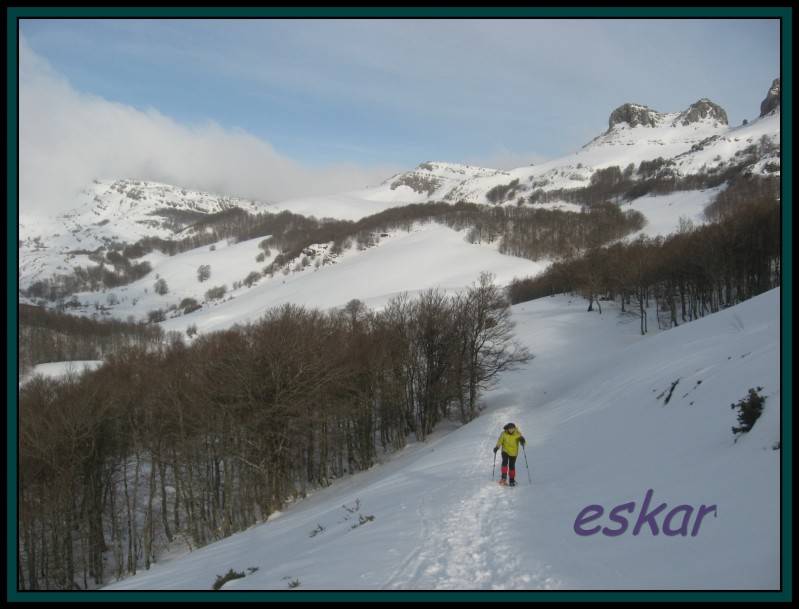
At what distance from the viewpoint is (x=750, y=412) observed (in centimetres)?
942

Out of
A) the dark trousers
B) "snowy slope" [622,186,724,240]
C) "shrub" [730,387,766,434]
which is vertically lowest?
the dark trousers

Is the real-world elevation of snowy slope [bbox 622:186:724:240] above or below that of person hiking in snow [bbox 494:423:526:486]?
above

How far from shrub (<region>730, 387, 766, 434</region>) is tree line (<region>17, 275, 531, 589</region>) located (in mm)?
22112

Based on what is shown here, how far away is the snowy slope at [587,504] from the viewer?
6641 millimetres

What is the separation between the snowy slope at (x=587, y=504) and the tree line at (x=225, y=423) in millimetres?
11048

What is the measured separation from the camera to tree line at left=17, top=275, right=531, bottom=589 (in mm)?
27250

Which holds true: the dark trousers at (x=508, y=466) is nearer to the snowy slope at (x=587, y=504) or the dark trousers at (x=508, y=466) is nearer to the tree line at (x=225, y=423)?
the snowy slope at (x=587, y=504)

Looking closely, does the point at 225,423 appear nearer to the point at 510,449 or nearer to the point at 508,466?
the point at 508,466

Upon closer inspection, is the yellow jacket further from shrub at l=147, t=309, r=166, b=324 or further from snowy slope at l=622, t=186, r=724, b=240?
shrub at l=147, t=309, r=166, b=324

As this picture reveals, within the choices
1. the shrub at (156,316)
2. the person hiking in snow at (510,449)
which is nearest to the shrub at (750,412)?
the person hiking in snow at (510,449)

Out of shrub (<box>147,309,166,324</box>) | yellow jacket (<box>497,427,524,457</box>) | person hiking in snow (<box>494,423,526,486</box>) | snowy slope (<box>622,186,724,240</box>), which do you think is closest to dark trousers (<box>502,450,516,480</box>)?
person hiking in snow (<box>494,423,526,486</box>)

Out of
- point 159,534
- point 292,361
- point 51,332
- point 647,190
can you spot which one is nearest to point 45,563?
point 159,534
